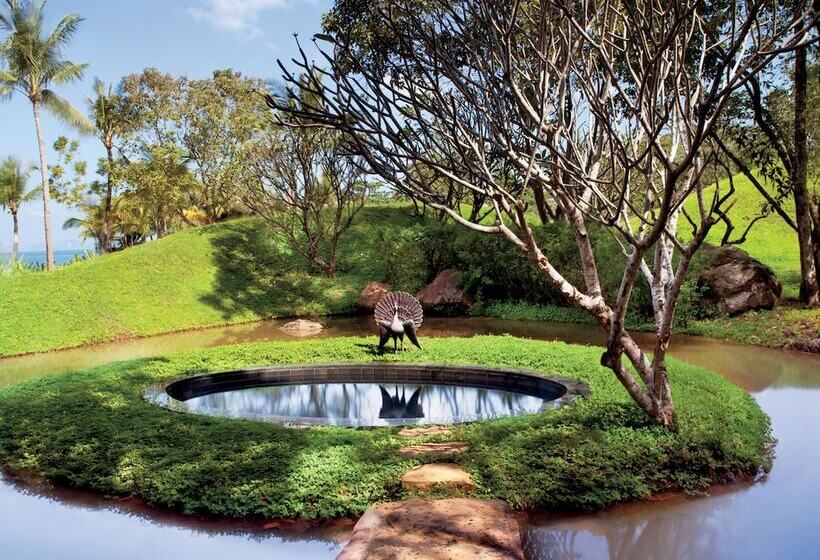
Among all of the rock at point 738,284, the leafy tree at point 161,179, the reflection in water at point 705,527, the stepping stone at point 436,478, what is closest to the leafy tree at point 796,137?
the rock at point 738,284

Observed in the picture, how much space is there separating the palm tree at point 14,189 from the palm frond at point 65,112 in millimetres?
8218

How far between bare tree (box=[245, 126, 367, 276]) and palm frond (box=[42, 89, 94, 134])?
6.87 meters

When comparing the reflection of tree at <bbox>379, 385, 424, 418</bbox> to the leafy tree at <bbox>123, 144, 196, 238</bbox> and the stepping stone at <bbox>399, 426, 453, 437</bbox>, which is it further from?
the leafy tree at <bbox>123, 144, 196, 238</bbox>

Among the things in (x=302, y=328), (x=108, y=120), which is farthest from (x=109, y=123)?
(x=302, y=328)

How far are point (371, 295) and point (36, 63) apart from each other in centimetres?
1375

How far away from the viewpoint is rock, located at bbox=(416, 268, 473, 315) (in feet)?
66.4

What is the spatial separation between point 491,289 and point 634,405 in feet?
43.6

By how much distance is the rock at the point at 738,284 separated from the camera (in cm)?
1580

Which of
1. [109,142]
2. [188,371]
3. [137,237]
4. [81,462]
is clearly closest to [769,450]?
[81,462]

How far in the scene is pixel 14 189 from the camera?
32.1m

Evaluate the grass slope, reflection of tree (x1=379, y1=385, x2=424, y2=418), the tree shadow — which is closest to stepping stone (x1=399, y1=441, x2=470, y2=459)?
reflection of tree (x1=379, y1=385, x2=424, y2=418)

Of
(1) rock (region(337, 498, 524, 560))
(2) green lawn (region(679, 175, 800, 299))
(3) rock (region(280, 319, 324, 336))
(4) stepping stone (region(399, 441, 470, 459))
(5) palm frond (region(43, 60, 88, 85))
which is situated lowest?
(1) rock (region(337, 498, 524, 560))

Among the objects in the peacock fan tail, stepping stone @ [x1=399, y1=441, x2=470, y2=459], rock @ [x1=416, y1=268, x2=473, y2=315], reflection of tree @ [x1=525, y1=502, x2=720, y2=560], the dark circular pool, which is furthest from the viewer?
rock @ [x1=416, y1=268, x2=473, y2=315]

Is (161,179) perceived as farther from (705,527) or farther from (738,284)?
(705,527)
